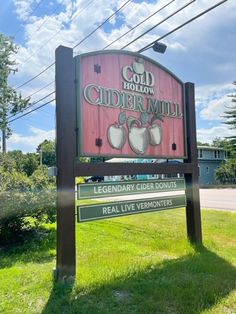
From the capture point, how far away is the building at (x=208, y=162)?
45019 mm

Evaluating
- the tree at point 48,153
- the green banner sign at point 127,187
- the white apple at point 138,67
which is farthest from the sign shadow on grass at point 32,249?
the tree at point 48,153

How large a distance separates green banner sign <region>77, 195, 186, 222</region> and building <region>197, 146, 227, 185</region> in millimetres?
38067

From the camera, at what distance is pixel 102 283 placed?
193 inches

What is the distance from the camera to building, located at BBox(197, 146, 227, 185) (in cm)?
4502

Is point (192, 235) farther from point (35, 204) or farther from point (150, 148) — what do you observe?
point (35, 204)

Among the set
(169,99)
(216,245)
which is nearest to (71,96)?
(169,99)

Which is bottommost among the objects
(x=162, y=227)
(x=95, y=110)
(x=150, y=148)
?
(x=162, y=227)

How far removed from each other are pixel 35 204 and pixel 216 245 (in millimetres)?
3922

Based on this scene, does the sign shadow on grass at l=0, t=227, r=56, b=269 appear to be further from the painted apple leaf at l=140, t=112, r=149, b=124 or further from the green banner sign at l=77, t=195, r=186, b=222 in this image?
the painted apple leaf at l=140, t=112, r=149, b=124

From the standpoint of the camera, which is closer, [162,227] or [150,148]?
[150,148]

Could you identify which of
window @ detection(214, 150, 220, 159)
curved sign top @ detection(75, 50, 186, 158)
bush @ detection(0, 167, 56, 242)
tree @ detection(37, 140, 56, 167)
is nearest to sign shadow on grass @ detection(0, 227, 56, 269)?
bush @ detection(0, 167, 56, 242)

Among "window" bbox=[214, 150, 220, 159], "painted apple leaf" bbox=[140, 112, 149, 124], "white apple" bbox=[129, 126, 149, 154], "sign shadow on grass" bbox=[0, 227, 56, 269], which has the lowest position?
"sign shadow on grass" bbox=[0, 227, 56, 269]

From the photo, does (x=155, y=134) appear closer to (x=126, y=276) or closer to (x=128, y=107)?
(x=128, y=107)

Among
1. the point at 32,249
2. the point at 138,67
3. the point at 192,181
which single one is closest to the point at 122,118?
the point at 138,67
